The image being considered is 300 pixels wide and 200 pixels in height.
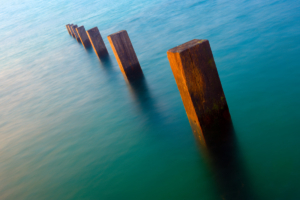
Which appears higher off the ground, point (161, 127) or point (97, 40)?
point (97, 40)

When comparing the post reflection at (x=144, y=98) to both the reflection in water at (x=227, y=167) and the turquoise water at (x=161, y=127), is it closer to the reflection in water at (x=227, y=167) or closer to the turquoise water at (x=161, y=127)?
the turquoise water at (x=161, y=127)

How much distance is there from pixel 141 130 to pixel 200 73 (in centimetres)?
177

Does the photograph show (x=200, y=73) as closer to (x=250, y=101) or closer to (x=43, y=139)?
(x=250, y=101)

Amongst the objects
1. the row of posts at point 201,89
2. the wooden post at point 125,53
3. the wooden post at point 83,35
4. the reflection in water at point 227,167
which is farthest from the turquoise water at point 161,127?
the wooden post at point 83,35

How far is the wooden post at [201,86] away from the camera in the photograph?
2.61 m

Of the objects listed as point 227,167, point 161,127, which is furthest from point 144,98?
point 227,167

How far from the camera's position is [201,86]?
2.74 m

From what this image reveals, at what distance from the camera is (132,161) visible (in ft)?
11.4

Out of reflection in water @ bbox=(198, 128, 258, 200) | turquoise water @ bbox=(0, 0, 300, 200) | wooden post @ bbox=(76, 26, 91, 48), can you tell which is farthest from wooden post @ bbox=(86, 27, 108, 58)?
reflection in water @ bbox=(198, 128, 258, 200)

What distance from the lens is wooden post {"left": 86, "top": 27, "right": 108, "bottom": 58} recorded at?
26.9 ft

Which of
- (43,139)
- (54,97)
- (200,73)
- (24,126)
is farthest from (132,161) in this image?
(54,97)

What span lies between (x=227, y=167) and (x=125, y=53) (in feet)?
11.8

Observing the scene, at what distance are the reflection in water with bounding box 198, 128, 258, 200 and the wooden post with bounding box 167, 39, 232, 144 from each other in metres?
0.10

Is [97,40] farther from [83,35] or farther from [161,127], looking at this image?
[161,127]
